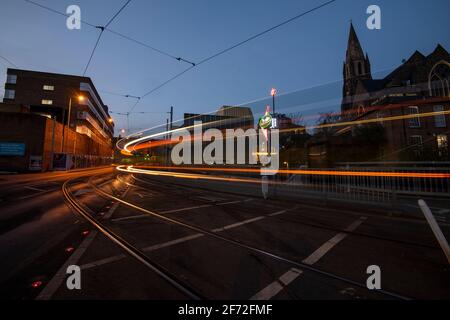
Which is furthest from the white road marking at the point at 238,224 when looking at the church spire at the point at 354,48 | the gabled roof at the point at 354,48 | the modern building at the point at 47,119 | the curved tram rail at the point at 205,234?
the gabled roof at the point at 354,48

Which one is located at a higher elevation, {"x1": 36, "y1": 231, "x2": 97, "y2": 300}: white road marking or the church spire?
the church spire

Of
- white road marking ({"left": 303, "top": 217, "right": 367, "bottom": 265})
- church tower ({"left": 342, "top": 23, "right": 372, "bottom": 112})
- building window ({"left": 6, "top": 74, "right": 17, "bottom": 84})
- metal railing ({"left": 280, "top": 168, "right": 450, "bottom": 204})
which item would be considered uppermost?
church tower ({"left": 342, "top": 23, "right": 372, "bottom": 112})

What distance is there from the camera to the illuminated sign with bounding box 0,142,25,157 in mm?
30109

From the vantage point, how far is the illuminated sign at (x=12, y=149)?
30.1 metres

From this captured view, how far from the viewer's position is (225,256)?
14.1 feet

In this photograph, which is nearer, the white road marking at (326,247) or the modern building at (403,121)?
the white road marking at (326,247)

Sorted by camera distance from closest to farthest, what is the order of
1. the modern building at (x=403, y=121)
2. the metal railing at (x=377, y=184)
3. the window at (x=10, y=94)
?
1. the metal railing at (x=377, y=184)
2. the modern building at (x=403, y=121)
3. the window at (x=10, y=94)

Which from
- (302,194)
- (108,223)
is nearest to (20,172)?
(108,223)

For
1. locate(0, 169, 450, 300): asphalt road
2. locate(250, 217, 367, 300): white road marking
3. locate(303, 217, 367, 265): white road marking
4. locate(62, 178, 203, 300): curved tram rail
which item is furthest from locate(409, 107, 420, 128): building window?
locate(62, 178, 203, 300): curved tram rail

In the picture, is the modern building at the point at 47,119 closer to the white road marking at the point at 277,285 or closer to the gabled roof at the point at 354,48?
the white road marking at the point at 277,285

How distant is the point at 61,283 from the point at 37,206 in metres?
7.40

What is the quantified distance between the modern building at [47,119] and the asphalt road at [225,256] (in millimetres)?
30525

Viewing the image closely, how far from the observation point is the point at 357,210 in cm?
891

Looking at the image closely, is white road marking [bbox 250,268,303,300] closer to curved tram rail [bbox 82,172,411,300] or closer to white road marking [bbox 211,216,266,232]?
curved tram rail [bbox 82,172,411,300]
